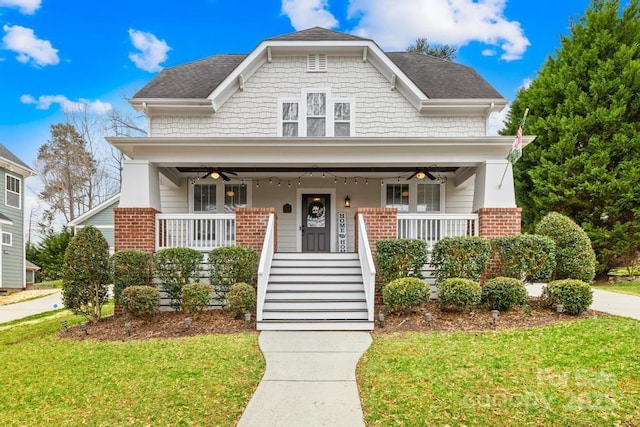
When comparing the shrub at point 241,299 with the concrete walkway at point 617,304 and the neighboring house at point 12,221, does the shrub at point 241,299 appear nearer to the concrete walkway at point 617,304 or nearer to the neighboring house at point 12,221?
the concrete walkway at point 617,304

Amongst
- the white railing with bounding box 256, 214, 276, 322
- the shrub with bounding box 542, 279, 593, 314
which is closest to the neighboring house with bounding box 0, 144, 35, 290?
the white railing with bounding box 256, 214, 276, 322

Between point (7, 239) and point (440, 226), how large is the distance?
1902 centimetres

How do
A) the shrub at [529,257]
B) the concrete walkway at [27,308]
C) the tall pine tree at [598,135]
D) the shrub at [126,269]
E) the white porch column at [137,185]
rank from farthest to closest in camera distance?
the tall pine tree at [598,135] < the concrete walkway at [27,308] < the white porch column at [137,185] < the shrub at [126,269] < the shrub at [529,257]

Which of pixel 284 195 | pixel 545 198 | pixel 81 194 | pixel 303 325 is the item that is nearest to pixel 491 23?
pixel 545 198

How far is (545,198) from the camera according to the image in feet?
47.2

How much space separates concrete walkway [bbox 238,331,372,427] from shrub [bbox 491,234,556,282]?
354 cm

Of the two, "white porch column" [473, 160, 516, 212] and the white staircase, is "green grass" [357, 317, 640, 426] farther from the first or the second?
"white porch column" [473, 160, 516, 212]

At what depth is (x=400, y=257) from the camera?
809 cm

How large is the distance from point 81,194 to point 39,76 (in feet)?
28.0

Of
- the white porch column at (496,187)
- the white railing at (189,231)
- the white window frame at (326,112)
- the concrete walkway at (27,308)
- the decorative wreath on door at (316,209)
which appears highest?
the white window frame at (326,112)

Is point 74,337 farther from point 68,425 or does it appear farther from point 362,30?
point 362,30

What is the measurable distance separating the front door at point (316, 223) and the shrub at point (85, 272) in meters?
5.82

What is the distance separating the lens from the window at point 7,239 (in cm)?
1746

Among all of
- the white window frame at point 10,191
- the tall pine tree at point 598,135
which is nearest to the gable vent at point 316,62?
the tall pine tree at point 598,135
